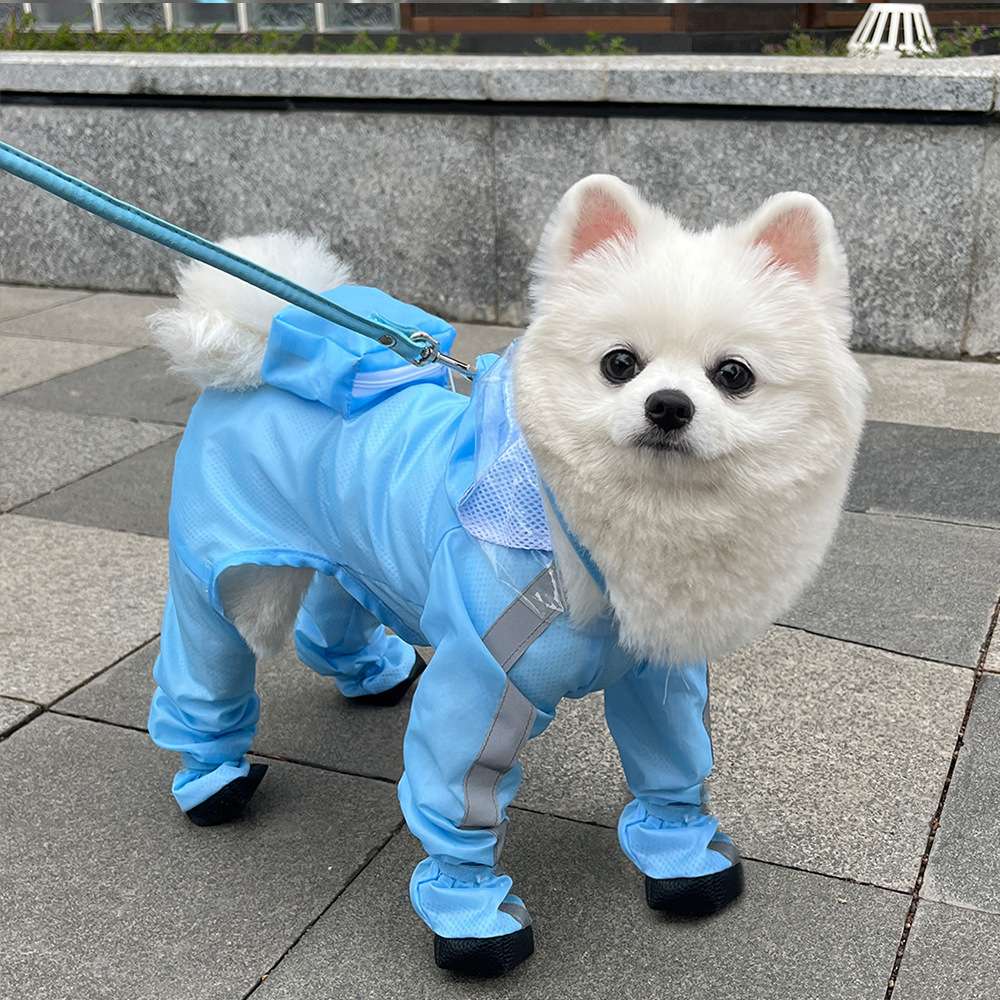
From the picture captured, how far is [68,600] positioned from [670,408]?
276cm

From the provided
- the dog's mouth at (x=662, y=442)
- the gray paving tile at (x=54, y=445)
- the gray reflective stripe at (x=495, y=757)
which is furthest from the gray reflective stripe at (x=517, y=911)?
the gray paving tile at (x=54, y=445)

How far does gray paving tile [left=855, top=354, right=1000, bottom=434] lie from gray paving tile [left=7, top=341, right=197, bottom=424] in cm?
308

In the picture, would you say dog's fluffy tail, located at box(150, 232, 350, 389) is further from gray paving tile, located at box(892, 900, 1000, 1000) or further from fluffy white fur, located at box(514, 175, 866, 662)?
gray paving tile, located at box(892, 900, 1000, 1000)

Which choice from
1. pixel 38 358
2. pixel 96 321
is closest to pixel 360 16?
pixel 96 321

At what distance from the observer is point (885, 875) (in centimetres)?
281

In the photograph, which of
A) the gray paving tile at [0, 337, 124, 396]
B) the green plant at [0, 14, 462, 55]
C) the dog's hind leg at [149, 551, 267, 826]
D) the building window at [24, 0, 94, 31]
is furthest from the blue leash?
the building window at [24, 0, 94, 31]

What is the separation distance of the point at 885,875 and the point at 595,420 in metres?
1.36

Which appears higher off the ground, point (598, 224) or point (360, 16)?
point (598, 224)

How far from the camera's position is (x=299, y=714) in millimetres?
3531

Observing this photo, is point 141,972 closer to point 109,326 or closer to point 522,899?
point 522,899

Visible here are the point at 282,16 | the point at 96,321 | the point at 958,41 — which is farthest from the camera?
the point at 282,16

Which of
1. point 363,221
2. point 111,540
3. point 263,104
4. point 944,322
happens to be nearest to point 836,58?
point 944,322

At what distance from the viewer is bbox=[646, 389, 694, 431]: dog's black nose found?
1983mm

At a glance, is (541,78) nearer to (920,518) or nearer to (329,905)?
(920,518)
